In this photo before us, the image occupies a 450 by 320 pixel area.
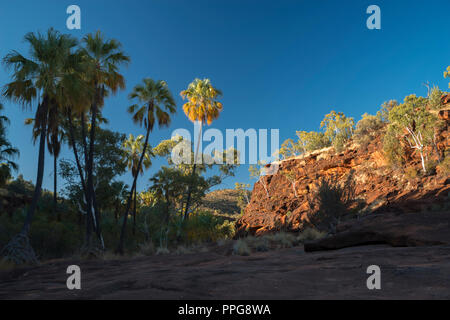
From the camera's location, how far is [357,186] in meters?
26.1

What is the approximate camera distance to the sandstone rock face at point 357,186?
1794 cm

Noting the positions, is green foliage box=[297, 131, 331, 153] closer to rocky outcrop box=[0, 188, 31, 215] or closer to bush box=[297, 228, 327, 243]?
bush box=[297, 228, 327, 243]

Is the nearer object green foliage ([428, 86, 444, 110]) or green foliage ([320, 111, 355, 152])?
green foliage ([428, 86, 444, 110])

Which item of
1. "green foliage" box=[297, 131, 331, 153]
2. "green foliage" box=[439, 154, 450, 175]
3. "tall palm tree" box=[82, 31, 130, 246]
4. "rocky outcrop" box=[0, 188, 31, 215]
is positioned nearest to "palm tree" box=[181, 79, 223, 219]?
"tall palm tree" box=[82, 31, 130, 246]

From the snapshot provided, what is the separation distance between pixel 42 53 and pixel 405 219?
1635 centimetres

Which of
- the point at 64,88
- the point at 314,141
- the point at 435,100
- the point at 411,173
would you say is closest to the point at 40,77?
the point at 64,88

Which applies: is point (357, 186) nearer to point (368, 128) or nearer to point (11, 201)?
point (368, 128)

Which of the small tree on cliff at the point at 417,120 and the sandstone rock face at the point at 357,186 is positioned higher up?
the small tree on cliff at the point at 417,120

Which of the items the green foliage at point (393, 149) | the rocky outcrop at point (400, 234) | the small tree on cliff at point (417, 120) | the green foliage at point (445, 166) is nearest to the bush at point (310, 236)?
the rocky outcrop at point (400, 234)

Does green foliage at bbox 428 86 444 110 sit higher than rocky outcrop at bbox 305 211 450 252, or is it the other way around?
green foliage at bbox 428 86 444 110

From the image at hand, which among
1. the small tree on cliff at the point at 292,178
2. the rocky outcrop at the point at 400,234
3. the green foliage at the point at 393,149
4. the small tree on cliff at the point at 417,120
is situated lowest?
the rocky outcrop at the point at 400,234

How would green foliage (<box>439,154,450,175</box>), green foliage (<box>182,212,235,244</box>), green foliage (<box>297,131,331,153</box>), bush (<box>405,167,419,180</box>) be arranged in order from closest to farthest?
green foliage (<box>439,154,450,175</box>), bush (<box>405,167,419,180</box>), green foliage (<box>182,212,235,244</box>), green foliage (<box>297,131,331,153</box>)

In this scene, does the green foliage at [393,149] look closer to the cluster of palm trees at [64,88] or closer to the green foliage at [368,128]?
the green foliage at [368,128]

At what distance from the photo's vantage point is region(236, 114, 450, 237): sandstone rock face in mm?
17938
